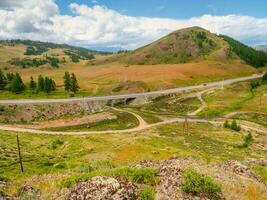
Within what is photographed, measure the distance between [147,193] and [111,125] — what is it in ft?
325

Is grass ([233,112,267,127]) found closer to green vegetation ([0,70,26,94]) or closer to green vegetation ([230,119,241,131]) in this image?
green vegetation ([230,119,241,131])

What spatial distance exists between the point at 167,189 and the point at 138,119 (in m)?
104

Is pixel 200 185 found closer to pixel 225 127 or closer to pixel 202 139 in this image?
pixel 202 139

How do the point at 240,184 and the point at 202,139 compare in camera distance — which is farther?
the point at 202,139

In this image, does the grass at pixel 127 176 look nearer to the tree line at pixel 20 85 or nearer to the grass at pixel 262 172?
the grass at pixel 262 172

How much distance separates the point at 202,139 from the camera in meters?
95.4

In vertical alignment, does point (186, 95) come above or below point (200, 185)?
below

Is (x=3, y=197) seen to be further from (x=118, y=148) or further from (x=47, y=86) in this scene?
(x=47, y=86)

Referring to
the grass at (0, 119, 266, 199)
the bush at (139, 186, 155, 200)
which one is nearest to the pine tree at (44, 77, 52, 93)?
the grass at (0, 119, 266, 199)

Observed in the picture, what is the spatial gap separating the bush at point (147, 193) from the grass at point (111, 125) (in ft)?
293

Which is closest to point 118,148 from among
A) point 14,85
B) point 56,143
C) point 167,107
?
point 56,143

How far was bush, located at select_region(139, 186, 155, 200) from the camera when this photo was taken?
69.5 feet

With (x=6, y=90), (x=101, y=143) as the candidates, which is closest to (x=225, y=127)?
(x=101, y=143)

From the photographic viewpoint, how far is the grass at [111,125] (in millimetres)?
113256
